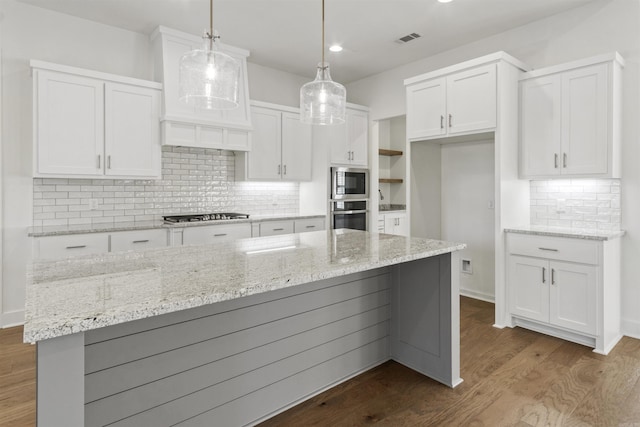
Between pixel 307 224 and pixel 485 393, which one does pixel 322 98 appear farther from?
pixel 307 224

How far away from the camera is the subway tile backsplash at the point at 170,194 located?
12.2 ft

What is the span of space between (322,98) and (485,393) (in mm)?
2159

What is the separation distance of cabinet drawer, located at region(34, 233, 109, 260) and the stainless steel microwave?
2.81 metres

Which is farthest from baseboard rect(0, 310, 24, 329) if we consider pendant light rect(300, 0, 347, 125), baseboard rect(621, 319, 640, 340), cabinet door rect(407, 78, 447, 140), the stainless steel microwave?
baseboard rect(621, 319, 640, 340)

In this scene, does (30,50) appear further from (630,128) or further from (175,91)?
(630,128)

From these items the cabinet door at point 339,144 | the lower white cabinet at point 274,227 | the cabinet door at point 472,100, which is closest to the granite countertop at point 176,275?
the cabinet door at point 472,100

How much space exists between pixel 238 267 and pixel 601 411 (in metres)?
2.22

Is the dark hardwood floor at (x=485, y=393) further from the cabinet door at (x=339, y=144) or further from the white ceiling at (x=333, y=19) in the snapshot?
the white ceiling at (x=333, y=19)

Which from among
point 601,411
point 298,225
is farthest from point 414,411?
point 298,225

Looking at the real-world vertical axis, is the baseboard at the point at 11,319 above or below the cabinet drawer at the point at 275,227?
below

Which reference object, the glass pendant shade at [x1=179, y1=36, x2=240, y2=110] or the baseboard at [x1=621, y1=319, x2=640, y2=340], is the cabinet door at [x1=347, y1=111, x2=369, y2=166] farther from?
the baseboard at [x1=621, y1=319, x2=640, y2=340]

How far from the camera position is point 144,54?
420cm

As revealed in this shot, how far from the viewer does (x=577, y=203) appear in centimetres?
359

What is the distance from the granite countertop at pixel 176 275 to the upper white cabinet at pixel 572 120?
1846 millimetres
